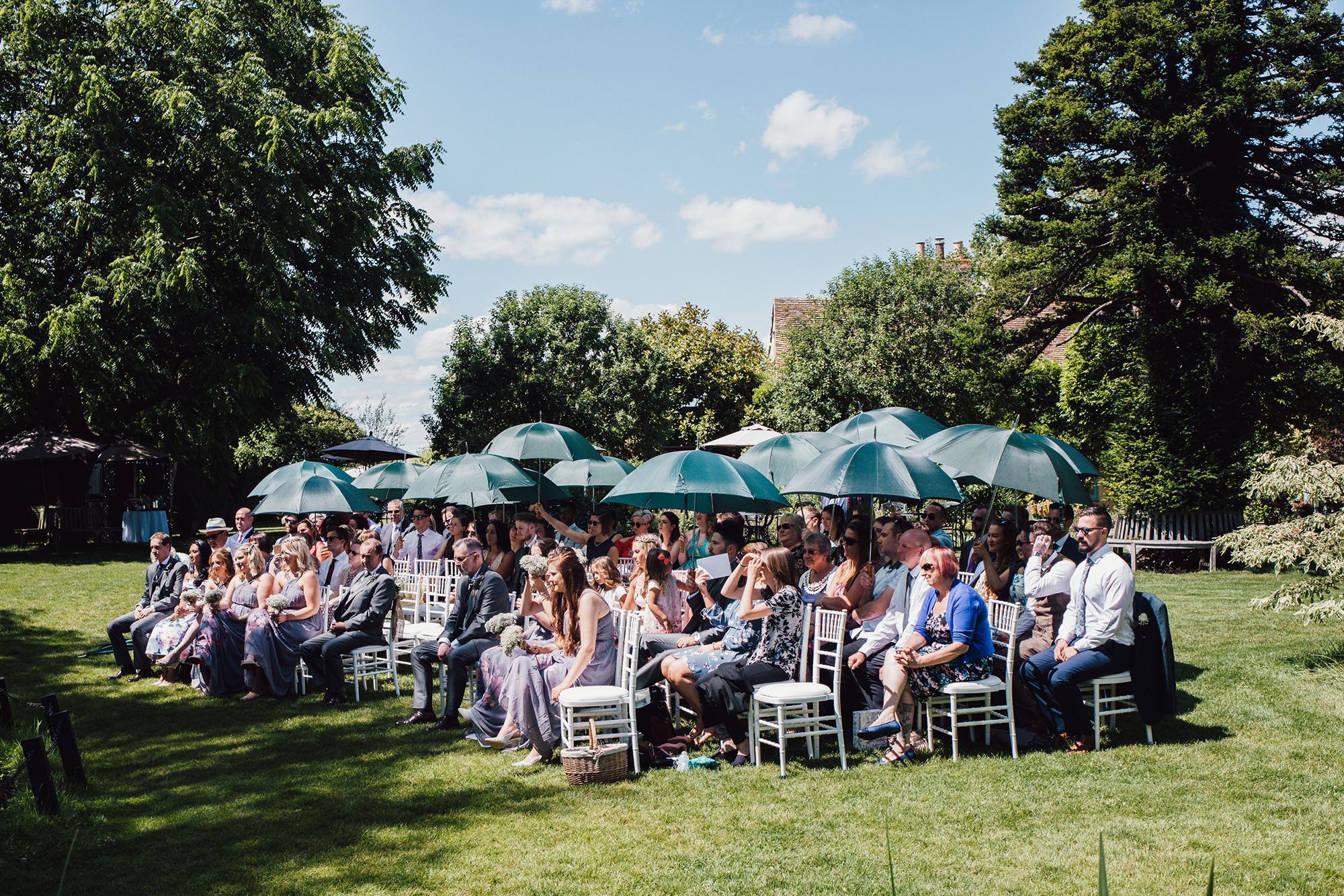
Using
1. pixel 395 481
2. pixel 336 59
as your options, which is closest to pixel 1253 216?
pixel 395 481

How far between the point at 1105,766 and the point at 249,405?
20.8 meters

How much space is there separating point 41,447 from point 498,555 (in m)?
19.1

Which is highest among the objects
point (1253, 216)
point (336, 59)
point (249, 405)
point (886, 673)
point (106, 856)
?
point (336, 59)

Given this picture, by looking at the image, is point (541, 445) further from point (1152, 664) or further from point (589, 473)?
point (1152, 664)

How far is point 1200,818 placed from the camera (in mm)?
4938

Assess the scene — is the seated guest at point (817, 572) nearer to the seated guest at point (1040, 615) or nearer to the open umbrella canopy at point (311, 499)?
the seated guest at point (1040, 615)

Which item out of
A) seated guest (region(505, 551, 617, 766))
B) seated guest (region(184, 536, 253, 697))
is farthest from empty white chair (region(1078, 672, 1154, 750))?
seated guest (region(184, 536, 253, 697))

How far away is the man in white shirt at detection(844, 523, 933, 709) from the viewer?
21.1 feet

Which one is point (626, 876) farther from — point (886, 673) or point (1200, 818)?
point (1200, 818)

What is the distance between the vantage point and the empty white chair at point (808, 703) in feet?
19.8

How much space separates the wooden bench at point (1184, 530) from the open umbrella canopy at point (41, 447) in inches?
931

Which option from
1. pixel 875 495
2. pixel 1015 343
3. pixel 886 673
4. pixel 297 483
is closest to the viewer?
pixel 886 673

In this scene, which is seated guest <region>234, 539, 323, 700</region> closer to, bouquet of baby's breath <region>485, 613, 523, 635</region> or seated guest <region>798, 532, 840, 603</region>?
bouquet of baby's breath <region>485, 613, 523, 635</region>

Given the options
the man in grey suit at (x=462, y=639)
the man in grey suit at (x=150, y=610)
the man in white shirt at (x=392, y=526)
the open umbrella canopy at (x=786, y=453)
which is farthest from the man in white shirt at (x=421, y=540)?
the open umbrella canopy at (x=786, y=453)
